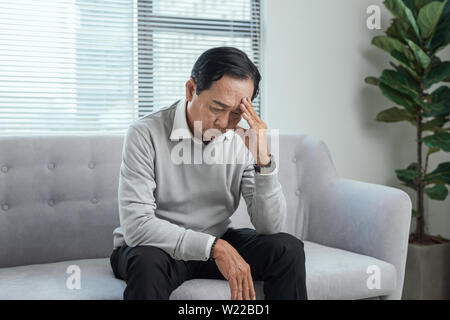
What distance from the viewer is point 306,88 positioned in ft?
8.71

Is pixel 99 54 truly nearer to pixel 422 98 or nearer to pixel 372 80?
pixel 372 80

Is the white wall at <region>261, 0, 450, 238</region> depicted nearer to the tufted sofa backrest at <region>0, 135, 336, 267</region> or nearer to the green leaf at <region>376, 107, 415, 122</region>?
the green leaf at <region>376, 107, 415, 122</region>

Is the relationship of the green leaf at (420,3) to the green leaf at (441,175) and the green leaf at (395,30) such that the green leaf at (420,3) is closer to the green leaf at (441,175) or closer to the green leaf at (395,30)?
the green leaf at (395,30)

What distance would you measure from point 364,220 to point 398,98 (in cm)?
91

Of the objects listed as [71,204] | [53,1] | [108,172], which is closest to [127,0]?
[53,1]

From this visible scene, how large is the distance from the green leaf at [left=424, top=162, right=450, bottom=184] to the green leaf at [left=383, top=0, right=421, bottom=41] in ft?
2.16

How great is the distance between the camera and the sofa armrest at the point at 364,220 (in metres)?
1.79

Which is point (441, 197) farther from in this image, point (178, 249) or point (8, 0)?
point (8, 0)

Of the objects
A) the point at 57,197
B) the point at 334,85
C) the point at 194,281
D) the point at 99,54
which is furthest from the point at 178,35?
the point at 194,281

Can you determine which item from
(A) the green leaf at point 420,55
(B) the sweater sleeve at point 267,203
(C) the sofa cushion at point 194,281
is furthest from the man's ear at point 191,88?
(A) the green leaf at point 420,55

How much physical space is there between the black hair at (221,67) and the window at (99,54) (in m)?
0.92

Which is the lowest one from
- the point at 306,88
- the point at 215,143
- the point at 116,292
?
the point at 116,292
